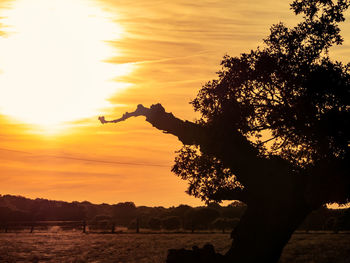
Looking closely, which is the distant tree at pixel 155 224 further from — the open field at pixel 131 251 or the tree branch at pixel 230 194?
the tree branch at pixel 230 194

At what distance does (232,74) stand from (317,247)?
85.0 ft

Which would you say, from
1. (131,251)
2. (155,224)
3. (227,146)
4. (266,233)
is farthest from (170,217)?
(227,146)

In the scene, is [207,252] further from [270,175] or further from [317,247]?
[317,247]

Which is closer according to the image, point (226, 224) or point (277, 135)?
point (277, 135)

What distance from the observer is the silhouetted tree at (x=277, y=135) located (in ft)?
71.4

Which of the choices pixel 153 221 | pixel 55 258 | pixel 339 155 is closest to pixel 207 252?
pixel 339 155

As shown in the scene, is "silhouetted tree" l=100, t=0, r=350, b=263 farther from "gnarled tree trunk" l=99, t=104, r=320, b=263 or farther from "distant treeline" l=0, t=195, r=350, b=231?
Result: "distant treeline" l=0, t=195, r=350, b=231

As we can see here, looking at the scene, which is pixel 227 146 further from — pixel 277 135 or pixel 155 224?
pixel 155 224

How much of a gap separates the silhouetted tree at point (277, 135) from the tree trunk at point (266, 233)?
45 mm

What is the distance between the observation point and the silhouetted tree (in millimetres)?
21766

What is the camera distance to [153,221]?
8831cm

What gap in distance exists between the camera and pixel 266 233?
23922 mm

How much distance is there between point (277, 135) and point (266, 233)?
4.53m

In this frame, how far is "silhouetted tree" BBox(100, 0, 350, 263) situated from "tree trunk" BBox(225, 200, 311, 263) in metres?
0.05
